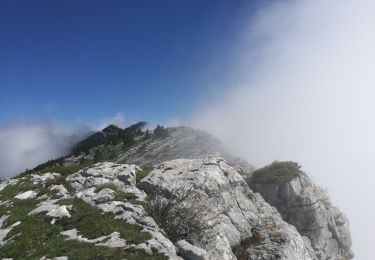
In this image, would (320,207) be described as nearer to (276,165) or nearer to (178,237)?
(276,165)

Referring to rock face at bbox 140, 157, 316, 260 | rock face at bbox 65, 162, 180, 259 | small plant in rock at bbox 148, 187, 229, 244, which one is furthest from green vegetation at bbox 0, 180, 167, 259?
rock face at bbox 140, 157, 316, 260

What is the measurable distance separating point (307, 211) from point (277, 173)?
6.72 m

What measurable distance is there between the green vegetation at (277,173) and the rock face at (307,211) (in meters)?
0.42

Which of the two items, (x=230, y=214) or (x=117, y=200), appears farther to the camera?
(x=230, y=214)

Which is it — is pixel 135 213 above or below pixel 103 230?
above

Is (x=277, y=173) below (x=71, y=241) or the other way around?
the other way around

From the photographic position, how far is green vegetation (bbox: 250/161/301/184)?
178ft

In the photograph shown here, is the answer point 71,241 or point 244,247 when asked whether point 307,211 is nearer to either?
point 244,247

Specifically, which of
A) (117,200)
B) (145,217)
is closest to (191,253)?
(145,217)

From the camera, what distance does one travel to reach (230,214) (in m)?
31.5

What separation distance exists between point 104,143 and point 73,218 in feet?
534

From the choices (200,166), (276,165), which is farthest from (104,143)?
(200,166)

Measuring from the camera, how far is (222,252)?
25.1 meters

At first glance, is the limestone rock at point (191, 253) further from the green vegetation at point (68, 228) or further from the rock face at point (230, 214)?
the rock face at point (230, 214)
